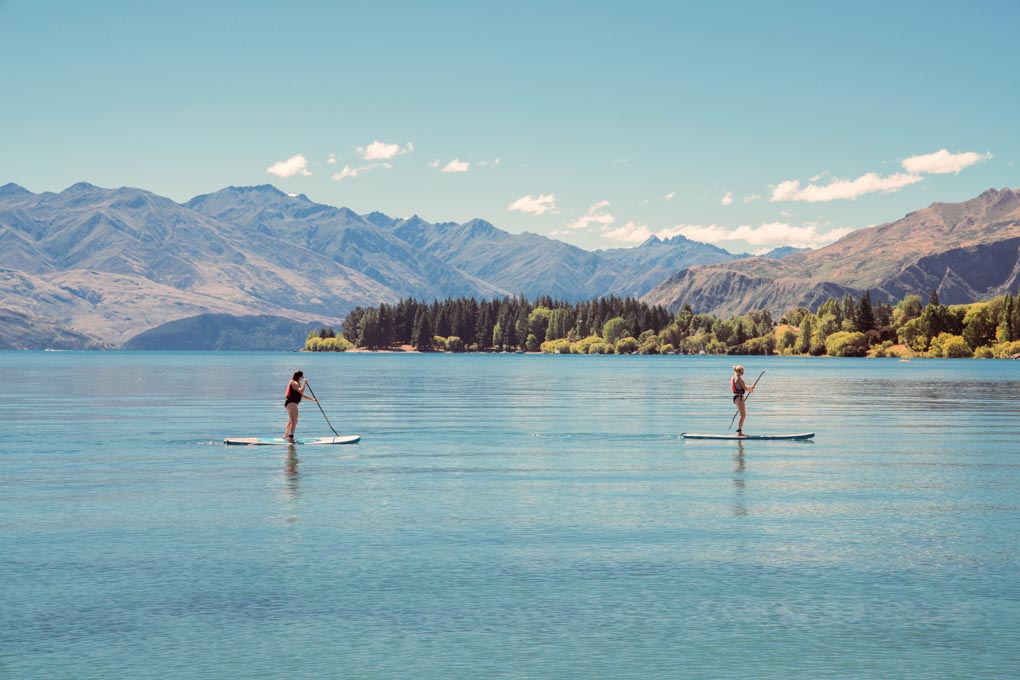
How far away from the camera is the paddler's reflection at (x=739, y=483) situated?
30.0m

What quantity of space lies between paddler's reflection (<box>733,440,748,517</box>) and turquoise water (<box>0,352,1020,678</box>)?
24 cm

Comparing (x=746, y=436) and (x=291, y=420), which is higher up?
(x=291, y=420)

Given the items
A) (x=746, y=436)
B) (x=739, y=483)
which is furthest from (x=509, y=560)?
(x=746, y=436)

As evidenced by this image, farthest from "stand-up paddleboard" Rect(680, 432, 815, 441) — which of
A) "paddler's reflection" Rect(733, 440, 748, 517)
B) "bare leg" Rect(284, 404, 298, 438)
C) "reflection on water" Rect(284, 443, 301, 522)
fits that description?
"reflection on water" Rect(284, 443, 301, 522)

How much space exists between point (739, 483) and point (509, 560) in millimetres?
15469

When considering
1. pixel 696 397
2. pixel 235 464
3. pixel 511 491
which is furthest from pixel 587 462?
pixel 696 397

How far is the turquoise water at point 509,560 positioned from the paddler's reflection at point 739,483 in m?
0.24

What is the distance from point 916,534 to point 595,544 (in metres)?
8.32

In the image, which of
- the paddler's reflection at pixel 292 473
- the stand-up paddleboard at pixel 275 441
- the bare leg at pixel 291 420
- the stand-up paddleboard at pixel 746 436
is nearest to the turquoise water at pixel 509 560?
the paddler's reflection at pixel 292 473

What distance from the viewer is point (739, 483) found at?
36.2 m

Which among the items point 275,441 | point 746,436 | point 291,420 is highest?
point 291,420

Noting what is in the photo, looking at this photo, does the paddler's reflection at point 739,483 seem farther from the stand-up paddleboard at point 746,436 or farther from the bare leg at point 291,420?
the bare leg at point 291,420

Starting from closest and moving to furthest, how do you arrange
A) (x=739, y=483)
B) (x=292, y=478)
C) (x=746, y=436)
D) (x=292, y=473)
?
(x=739, y=483) → (x=292, y=478) → (x=292, y=473) → (x=746, y=436)

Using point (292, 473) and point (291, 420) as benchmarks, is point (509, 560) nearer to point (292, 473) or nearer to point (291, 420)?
point (292, 473)
